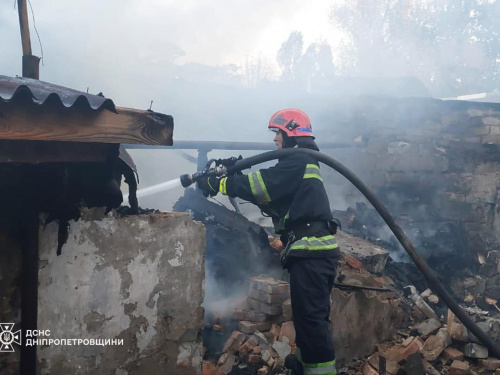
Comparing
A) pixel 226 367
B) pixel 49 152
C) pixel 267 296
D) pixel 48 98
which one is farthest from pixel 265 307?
pixel 48 98

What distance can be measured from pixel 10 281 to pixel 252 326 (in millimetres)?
2942

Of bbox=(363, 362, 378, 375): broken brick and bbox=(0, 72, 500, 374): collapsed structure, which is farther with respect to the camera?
bbox=(363, 362, 378, 375): broken brick

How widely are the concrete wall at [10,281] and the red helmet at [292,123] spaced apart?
2.55 meters

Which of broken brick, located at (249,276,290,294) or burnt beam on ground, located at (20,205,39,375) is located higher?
burnt beam on ground, located at (20,205,39,375)

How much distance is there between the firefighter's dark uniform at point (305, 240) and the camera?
3914 mm

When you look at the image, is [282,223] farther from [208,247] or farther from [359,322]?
[208,247]

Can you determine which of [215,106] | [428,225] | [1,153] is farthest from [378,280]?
[215,106]

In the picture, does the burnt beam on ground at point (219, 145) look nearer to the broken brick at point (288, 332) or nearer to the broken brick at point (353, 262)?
the broken brick at point (353, 262)

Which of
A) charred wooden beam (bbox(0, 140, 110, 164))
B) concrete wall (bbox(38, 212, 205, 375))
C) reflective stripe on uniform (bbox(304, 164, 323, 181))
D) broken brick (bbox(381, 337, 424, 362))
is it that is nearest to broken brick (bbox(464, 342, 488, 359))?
broken brick (bbox(381, 337, 424, 362))

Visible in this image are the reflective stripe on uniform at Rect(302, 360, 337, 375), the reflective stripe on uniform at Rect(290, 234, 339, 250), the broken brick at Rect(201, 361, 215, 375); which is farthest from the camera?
the broken brick at Rect(201, 361, 215, 375)

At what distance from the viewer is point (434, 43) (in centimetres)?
2623

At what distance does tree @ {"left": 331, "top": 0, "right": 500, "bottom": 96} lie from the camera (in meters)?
23.7

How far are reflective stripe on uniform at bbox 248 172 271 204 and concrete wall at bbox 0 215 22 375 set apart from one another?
1.96 m

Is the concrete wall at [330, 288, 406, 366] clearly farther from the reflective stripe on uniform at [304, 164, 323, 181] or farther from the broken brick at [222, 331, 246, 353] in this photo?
the reflective stripe on uniform at [304, 164, 323, 181]
